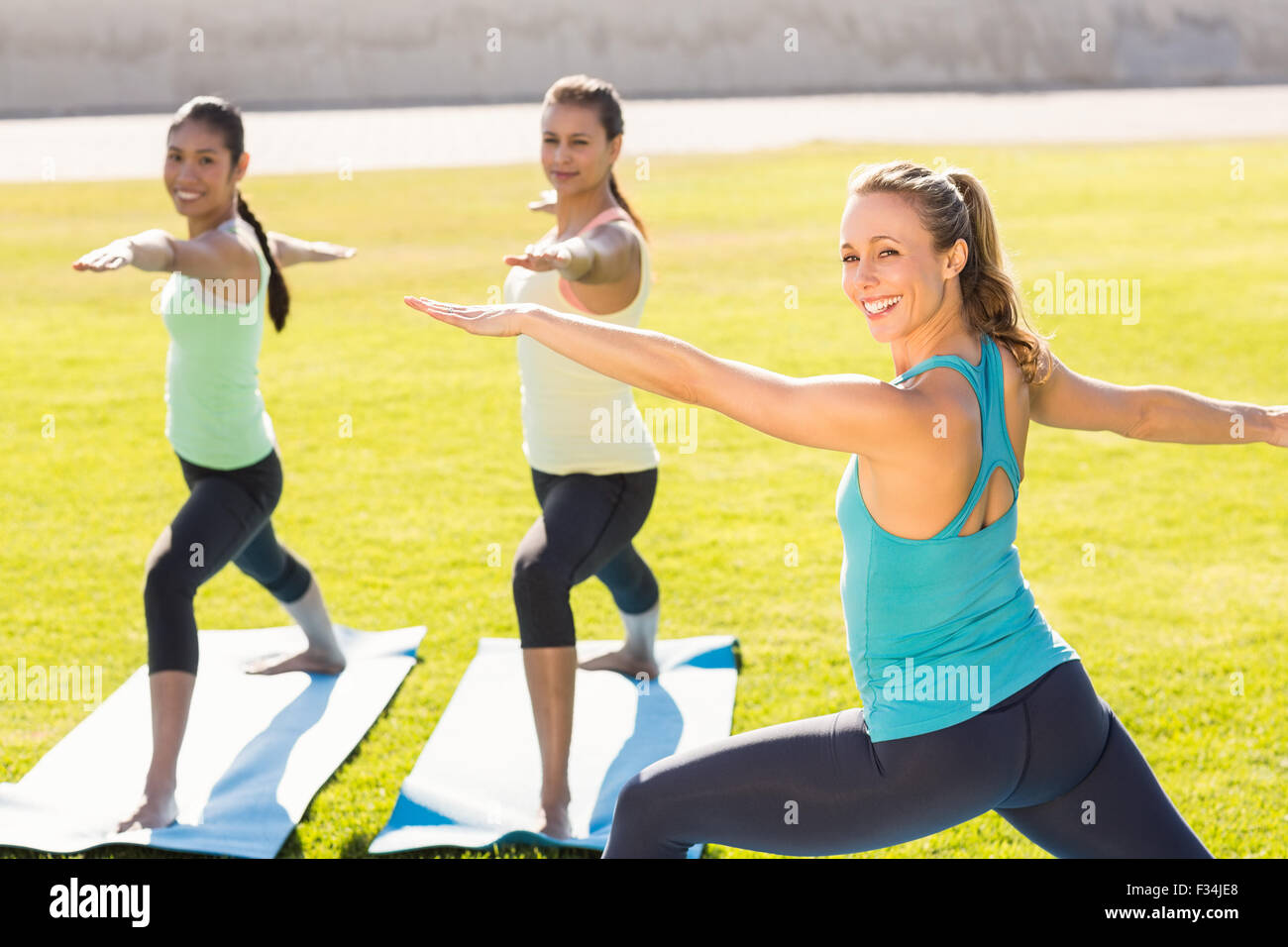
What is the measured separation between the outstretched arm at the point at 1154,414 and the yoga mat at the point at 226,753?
8.75ft

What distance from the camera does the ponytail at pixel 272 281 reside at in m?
4.80

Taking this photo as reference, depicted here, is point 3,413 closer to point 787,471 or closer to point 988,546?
point 787,471

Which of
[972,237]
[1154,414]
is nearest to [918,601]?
[972,237]

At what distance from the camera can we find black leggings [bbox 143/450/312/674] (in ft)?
14.2

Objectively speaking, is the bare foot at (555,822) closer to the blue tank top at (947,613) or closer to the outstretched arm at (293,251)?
the blue tank top at (947,613)

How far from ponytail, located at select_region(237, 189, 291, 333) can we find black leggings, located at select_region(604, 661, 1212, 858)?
105 inches

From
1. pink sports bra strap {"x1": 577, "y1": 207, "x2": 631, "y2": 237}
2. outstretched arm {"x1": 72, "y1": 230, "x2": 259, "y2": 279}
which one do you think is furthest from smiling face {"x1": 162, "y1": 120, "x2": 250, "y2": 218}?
pink sports bra strap {"x1": 577, "y1": 207, "x2": 631, "y2": 237}

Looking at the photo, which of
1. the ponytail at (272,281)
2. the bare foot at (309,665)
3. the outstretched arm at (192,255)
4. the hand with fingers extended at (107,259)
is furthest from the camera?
the bare foot at (309,665)

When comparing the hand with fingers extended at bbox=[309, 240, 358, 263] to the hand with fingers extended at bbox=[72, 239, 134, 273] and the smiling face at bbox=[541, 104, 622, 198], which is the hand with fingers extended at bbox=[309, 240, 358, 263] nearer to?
Answer: the smiling face at bbox=[541, 104, 622, 198]

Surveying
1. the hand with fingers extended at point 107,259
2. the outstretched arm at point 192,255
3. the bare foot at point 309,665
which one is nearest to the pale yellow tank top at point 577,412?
the outstretched arm at point 192,255

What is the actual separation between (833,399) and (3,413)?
882 centimetres

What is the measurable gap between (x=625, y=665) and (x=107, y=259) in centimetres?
266
